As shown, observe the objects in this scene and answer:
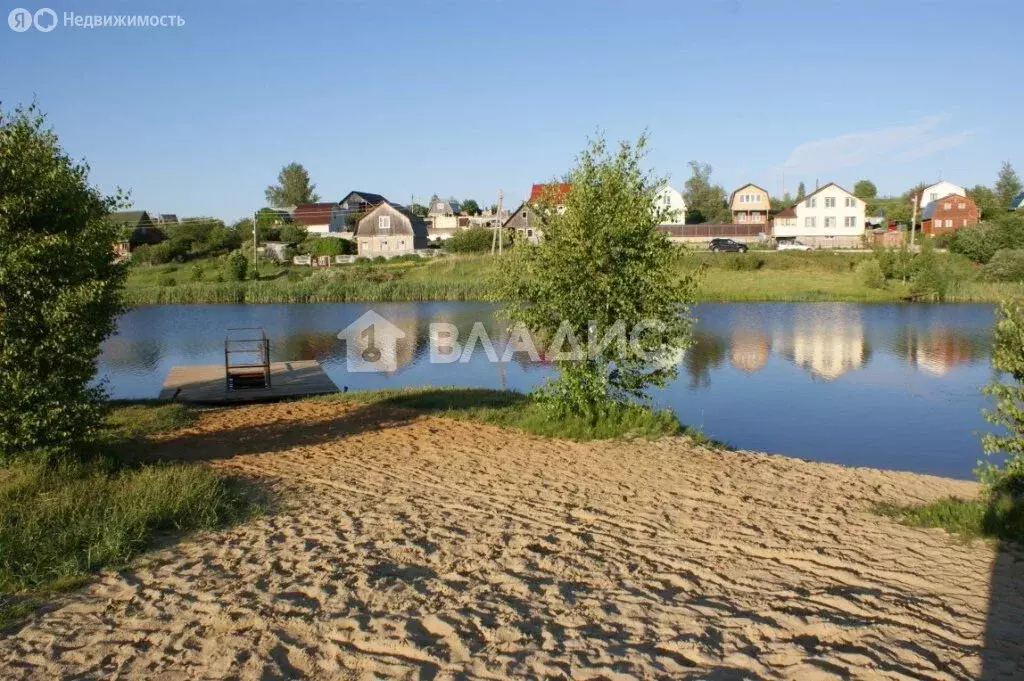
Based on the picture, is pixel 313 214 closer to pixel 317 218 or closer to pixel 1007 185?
pixel 317 218

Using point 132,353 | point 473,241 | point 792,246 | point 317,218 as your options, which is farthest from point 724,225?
point 132,353

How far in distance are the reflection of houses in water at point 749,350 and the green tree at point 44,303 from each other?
62.5 ft

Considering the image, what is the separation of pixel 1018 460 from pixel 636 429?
606 centimetres

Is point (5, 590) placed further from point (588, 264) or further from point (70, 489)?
point (588, 264)

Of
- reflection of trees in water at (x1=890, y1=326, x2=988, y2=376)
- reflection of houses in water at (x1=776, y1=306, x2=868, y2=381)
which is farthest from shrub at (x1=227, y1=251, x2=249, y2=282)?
reflection of trees in water at (x1=890, y1=326, x2=988, y2=376)

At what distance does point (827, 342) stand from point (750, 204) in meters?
60.9

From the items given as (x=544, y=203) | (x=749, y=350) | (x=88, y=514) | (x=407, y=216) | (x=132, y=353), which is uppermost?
(x=407, y=216)

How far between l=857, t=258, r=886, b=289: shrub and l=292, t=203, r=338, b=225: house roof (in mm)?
52851

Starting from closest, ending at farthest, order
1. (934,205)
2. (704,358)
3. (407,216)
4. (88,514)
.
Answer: (88,514)
(704,358)
(407,216)
(934,205)

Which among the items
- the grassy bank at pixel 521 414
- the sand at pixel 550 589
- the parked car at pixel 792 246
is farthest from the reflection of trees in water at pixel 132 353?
the parked car at pixel 792 246

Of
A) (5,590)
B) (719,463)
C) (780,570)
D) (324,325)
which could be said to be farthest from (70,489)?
(324,325)

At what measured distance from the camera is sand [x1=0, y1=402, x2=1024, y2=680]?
5855mm

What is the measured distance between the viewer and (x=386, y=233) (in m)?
70.4

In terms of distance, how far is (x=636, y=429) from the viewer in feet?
46.9
